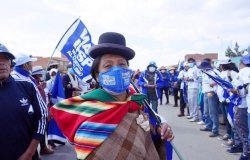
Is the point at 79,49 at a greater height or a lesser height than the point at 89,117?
greater

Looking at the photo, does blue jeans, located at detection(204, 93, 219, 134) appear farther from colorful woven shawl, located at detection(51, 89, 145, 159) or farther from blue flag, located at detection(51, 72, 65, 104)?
colorful woven shawl, located at detection(51, 89, 145, 159)

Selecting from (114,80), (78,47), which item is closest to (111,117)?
(114,80)

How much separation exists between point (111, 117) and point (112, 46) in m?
0.49

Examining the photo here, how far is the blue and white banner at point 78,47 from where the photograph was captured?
573 centimetres

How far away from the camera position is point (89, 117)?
2031 mm

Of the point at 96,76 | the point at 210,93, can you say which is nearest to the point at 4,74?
the point at 96,76

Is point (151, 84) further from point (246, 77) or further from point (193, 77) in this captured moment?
point (246, 77)

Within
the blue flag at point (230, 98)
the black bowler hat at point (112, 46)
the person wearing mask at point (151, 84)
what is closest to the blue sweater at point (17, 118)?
the black bowler hat at point (112, 46)

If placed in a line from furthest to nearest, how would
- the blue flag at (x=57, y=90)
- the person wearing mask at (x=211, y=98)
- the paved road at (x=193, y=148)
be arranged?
the person wearing mask at (x=211, y=98) < the blue flag at (x=57, y=90) < the paved road at (x=193, y=148)

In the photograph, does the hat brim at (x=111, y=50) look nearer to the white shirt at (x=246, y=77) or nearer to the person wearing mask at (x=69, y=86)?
the white shirt at (x=246, y=77)

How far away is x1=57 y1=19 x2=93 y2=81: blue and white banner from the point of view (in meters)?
5.73

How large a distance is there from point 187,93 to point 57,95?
4.91m

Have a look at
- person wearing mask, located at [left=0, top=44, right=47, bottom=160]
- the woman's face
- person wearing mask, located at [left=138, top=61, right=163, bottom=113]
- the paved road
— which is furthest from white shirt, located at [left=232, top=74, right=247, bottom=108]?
person wearing mask, located at [left=138, top=61, right=163, bottom=113]

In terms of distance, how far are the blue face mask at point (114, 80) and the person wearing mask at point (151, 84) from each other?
26.4 ft
